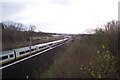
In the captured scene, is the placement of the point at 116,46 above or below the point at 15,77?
above

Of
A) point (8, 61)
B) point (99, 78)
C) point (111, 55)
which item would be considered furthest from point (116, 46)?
point (8, 61)

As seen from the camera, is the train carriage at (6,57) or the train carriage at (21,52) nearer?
the train carriage at (6,57)

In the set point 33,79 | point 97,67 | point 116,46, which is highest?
point 116,46

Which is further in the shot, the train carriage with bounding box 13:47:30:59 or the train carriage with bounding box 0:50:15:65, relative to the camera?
the train carriage with bounding box 13:47:30:59

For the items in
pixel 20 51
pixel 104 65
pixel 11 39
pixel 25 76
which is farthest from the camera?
pixel 11 39

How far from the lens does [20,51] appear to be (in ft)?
74.6

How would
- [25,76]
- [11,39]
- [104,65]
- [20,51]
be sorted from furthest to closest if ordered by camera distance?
[11,39] < [20,51] < [25,76] < [104,65]

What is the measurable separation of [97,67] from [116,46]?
4.06 feet

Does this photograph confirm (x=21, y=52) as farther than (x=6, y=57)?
Yes

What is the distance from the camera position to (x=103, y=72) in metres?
9.34

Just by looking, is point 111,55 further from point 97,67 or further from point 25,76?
point 25,76

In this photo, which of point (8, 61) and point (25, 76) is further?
point (8, 61)

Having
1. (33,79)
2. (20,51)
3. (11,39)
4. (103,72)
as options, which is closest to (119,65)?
(103,72)

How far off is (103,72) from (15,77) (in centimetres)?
363
